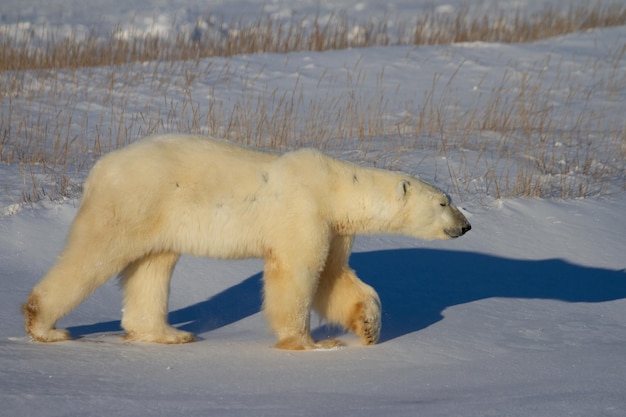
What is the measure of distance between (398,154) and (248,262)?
3.14m

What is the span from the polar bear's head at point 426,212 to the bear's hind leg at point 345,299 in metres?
0.37

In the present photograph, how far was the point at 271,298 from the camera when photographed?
203 inches

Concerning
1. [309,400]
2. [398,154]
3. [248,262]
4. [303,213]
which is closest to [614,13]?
[398,154]

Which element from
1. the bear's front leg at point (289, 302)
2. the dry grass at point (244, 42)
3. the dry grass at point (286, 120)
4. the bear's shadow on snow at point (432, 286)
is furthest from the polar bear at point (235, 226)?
the dry grass at point (244, 42)

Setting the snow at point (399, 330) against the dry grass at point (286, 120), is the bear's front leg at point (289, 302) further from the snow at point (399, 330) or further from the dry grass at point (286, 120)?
the dry grass at point (286, 120)

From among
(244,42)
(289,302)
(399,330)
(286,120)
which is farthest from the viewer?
(244,42)

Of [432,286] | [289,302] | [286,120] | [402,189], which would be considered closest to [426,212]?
[402,189]

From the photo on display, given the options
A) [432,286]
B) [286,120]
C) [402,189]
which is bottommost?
[432,286]

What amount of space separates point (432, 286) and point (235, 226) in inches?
84.0

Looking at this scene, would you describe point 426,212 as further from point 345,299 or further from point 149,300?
point 149,300

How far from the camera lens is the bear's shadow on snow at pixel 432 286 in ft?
19.9

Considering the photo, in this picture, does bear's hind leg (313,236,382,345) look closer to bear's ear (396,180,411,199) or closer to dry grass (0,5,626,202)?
bear's ear (396,180,411,199)

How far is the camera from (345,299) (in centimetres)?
541

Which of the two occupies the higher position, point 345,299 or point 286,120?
point 345,299
